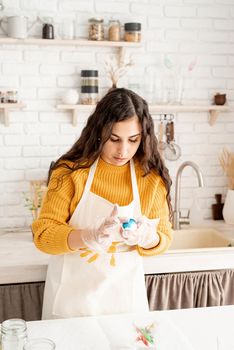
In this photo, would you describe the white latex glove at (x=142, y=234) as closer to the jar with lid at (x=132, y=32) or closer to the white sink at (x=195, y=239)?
the white sink at (x=195, y=239)

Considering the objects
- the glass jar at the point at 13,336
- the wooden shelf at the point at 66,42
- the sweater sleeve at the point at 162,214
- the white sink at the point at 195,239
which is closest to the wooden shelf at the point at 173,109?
the wooden shelf at the point at 66,42

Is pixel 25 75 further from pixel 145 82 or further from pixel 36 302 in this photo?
pixel 36 302

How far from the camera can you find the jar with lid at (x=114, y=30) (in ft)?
9.59

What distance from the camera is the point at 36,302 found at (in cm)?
233

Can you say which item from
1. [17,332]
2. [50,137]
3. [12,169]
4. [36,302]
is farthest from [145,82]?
[17,332]

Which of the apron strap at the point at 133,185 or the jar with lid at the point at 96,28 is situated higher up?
the jar with lid at the point at 96,28

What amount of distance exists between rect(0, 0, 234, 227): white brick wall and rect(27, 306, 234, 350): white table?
1.44 m

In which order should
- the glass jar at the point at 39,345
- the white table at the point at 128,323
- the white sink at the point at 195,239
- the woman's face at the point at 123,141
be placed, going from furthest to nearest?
the white sink at the point at 195,239 → the woman's face at the point at 123,141 → the white table at the point at 128,323 → the glass jar at the point at 39,345

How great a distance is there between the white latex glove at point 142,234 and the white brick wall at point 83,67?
53.8 inches

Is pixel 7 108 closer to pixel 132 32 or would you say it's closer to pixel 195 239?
pixel 132 32

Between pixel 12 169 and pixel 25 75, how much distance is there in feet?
1.68

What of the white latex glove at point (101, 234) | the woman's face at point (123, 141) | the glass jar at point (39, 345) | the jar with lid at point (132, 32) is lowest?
the glass jar at point (39, 345)

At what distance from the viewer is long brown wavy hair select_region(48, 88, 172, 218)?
1.77 metres

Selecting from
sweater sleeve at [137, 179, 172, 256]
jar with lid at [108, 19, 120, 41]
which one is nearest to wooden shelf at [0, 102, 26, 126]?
jar with lid at [108, 19, 120, 41]
